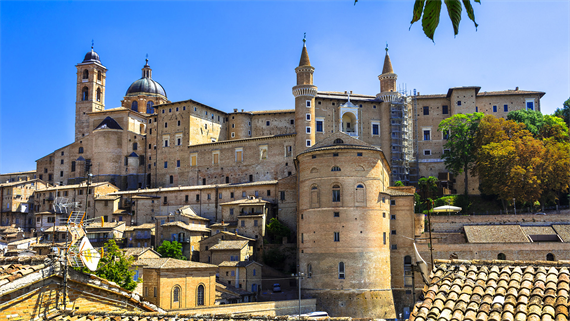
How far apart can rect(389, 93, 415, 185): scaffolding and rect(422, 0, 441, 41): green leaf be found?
58.8 meters

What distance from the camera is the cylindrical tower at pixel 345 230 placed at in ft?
130

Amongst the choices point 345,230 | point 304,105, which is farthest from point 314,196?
point 304,105

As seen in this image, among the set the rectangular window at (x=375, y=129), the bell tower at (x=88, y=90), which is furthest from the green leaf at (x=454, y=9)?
the bell tower at (x=88, y=90)

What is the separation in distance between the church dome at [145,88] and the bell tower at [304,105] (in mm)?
36171

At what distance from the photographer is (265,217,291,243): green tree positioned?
49.8 meters

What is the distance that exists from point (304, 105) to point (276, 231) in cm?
1766

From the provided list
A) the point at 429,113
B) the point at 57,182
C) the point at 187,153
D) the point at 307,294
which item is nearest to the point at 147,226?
the point at 187,153

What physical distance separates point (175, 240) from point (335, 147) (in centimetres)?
1848

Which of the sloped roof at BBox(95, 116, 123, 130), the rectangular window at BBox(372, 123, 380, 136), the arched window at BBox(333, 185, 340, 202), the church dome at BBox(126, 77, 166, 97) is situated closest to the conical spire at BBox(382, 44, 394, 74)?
the rectangular window at BBox(372, 123, 380, 136)

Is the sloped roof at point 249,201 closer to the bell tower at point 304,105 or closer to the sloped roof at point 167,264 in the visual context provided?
the bell tower at point 304,105

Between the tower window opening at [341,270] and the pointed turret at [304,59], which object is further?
the pointed turret at [304,59]

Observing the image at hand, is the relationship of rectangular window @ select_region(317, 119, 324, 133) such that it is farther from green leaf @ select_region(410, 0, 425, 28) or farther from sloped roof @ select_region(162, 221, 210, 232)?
green leaf @ select_region(410, 0, 425, 28)

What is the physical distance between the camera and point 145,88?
88.4m

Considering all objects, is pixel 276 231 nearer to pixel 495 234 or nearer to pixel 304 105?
pixel 304 105
